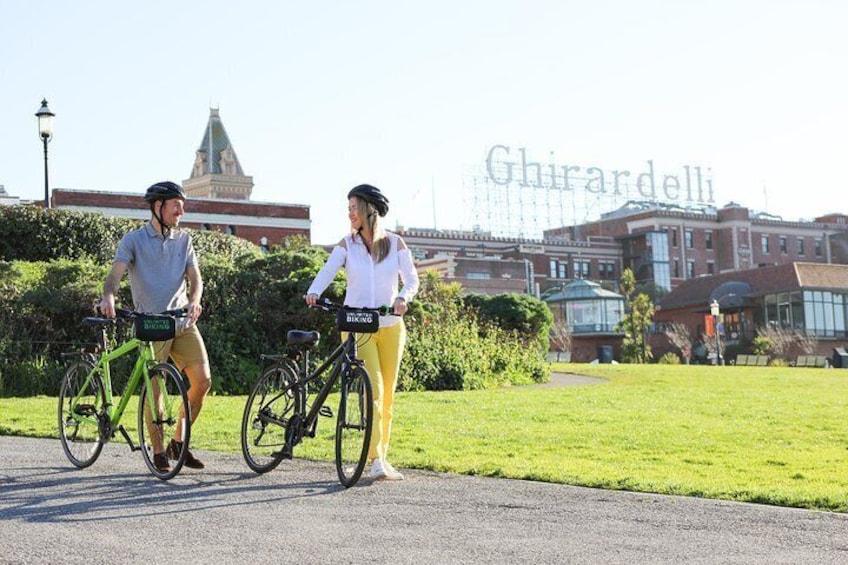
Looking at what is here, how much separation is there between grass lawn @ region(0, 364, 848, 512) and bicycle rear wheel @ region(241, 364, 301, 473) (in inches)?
38.9

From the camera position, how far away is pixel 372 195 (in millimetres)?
8289

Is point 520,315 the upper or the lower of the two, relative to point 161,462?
upper

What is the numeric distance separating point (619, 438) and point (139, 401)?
5009 millimetres

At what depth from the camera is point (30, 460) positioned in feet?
30.1

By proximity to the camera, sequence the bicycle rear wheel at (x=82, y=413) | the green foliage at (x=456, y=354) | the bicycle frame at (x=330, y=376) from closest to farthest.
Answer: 1. the bicycle frame at (x=330, y=376)
2. the bicycle rear wheel at (x=82, y=413)
3. the green foliage at (x=456, y=354)

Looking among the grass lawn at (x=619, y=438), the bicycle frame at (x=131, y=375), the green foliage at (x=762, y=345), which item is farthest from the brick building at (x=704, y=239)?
the bicycle frame at (x=131, y=375)

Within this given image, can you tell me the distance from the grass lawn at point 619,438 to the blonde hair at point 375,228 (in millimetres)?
1653

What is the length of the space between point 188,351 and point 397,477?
165cm

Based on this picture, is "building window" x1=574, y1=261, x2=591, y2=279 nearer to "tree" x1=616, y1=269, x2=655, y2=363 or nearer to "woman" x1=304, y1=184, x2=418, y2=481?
"tree" x1=616, y1=269, x2=655, y2=363

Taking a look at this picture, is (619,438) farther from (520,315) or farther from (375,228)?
(520,315)

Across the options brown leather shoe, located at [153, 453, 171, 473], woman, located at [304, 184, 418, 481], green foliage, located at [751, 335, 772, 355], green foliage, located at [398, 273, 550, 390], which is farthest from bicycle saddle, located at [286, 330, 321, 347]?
green foliage, located at [751, 335, 772, 355]

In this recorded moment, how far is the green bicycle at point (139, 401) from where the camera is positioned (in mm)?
8039

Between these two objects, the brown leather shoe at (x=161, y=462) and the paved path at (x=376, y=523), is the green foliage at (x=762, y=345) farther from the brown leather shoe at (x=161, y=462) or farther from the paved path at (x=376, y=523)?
the brown leather shoe at (x=161, y=462)

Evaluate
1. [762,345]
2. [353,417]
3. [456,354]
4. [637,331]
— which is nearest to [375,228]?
[353,417]
